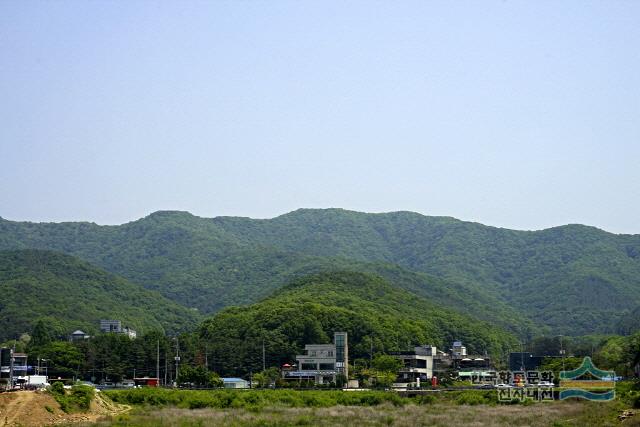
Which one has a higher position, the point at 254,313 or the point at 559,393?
the point at 254,313

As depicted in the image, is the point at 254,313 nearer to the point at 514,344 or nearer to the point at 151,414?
the point at 514,344

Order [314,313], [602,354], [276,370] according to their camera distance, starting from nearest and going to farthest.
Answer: [276,370] < [602,354] < [314,313]

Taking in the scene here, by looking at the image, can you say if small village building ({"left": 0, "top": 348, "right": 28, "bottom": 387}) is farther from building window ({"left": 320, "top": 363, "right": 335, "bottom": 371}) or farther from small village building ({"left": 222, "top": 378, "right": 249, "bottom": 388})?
building window ({"left": 320, "top": 363, "right": 335, "bottom": 371})

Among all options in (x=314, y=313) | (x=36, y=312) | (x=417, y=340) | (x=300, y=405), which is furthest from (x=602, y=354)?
(x=36, y=312)

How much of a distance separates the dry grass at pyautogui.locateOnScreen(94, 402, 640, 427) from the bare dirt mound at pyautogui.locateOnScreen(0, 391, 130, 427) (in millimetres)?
2743

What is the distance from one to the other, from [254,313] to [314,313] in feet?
34.8

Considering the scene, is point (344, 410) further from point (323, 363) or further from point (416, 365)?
point (416, 365)

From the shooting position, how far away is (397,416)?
66.6 metres

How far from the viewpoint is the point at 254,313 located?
148 m

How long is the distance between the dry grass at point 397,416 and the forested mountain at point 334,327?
193 feet

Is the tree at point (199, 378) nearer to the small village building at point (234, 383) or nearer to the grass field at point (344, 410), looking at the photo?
the small village building at point (234, 383)

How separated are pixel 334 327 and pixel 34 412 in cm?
8833

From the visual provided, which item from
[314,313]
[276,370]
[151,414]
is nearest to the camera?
[151,414]

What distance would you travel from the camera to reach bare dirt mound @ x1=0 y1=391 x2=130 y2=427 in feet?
184
